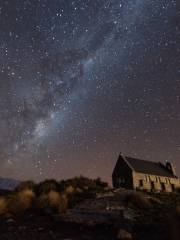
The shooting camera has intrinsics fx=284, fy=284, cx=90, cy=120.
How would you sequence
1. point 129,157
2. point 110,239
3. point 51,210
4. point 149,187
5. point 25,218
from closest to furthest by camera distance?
point 110,239
point 25,218
point 51,210
point 149,187
point 129,157

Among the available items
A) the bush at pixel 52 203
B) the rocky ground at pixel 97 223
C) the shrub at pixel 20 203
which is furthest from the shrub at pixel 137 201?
the shrub at pixel 20 203

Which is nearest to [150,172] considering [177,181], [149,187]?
[149,187]

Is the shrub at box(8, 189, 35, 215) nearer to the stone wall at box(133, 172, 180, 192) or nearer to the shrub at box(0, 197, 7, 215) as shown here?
the shrub at box(0, 197, 7, 215)

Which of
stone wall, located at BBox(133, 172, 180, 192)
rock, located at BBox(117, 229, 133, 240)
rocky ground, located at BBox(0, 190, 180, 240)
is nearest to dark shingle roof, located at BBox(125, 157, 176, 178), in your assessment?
stone wall, located at BBox(133, 172, 180, 192)

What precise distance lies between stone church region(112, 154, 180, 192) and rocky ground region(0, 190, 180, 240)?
96.9ft

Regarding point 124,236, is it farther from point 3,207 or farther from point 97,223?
point 3,207

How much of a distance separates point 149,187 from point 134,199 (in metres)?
30.8

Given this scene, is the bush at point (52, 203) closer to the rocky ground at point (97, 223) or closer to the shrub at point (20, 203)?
the rocky ground at point (97, 223)

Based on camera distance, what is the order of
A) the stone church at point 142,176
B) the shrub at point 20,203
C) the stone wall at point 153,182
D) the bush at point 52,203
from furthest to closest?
the stone church at point 142,176, the stone wall at point 153,182, the shrub at point 20,203, the bush at point 52,203

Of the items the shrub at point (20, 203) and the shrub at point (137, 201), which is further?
the shrub at point (137, 201)

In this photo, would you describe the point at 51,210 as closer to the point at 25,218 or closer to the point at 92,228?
the point at 25,218

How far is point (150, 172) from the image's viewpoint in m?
55.1

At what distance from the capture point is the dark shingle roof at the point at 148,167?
5468 cm

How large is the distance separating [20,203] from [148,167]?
40.1m
